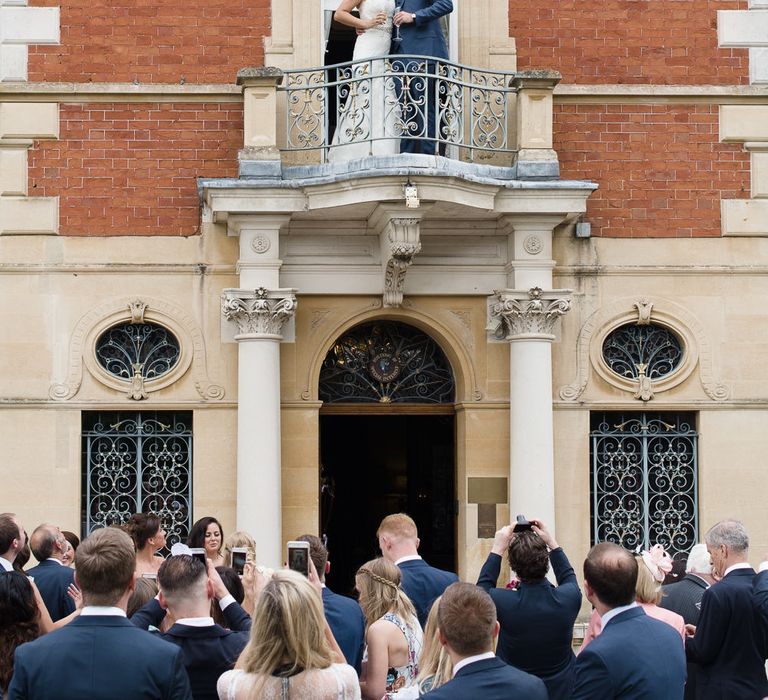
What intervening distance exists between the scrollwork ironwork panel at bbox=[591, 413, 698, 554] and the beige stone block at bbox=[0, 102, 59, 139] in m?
5.79

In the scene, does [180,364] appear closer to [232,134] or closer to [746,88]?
[232,134]

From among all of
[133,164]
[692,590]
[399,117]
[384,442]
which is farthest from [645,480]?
[384,442]

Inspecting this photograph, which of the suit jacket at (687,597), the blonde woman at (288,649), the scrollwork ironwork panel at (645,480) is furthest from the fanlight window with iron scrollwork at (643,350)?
the blonde woman at (288,649)

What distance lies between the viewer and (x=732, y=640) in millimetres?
8445

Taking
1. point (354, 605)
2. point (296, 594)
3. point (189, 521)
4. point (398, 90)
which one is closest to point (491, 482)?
point (189, 521)

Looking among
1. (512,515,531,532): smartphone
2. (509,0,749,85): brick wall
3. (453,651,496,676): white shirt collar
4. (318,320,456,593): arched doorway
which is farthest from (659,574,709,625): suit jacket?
(509,0,749,85): brick wall

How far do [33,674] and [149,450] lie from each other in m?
8.80

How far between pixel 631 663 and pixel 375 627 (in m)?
1.84

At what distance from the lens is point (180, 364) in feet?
46.9

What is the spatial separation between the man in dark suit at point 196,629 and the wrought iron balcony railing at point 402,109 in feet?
24.1

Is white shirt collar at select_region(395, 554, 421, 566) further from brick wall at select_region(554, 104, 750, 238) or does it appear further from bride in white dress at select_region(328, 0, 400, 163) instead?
brick wall at select_region(554, 104, 750, 238)

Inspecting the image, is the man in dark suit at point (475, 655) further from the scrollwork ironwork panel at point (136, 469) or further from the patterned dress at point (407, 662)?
the scrollwork ironwork panel at point (136, 469)

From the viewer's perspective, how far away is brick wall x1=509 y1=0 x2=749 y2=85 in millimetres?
14781

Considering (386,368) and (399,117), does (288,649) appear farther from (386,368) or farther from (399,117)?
(386,368)
